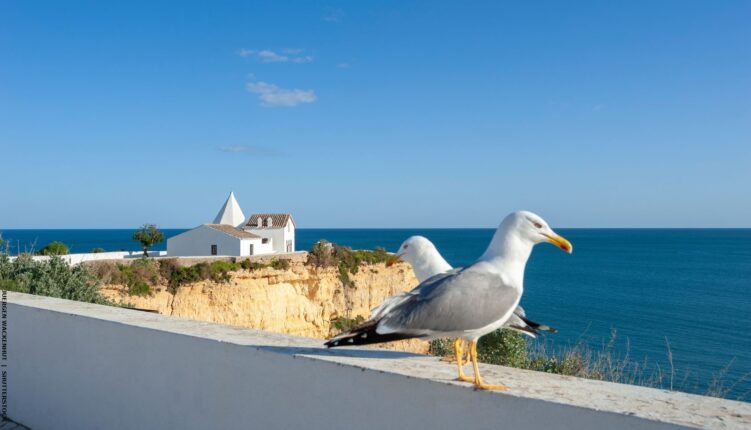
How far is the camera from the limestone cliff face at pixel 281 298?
2409 centimetres

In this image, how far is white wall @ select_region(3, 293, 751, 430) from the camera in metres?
2.06

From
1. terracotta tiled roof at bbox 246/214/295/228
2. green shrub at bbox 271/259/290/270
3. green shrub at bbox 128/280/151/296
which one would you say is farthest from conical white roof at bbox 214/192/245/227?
green shrub at bbox 128/280/151/296

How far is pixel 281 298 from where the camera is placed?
1113 inches

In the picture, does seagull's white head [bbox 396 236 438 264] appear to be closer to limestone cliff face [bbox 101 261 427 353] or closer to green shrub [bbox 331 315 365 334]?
limestone cliff face [bbox 101 261 427 353]

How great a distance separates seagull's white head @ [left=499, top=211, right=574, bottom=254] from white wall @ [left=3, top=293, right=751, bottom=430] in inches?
23.3

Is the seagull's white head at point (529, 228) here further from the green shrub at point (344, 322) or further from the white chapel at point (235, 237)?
the white chapel at point (235, 237)

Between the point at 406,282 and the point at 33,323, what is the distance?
107 feet

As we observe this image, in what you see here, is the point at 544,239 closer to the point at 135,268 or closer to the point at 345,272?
the point at 135,268

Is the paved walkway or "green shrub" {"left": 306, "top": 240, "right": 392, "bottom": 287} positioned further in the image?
"green shrub" {"left": 306, "top": 240, "right": 392, "bottom": 287}

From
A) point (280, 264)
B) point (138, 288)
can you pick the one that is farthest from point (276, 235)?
point (138, 288)

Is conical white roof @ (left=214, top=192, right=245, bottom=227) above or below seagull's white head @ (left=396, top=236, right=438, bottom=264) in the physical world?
above

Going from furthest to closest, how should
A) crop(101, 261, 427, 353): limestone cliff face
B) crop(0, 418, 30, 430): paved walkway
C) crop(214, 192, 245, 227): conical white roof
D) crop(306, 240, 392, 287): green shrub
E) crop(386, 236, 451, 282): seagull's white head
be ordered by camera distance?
crop(214, 192, 245, 227): conical white roof < crop(306, 240, 392, 287): green shrub < crop(101, 261, 427, 353): limestone cliff face < crop(0, 418, 30, 430): paved walkway < crop(386, 236, 451, 282): seagull's white head

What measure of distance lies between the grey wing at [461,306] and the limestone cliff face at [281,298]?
62.3 feet

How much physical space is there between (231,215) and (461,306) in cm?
4204
